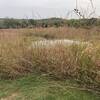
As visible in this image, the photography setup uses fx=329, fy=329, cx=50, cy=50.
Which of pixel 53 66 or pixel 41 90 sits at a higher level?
pixel 53 66

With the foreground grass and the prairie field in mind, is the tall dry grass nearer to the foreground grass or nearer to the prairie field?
the prairie field

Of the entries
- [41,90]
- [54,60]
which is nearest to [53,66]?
[54,60]

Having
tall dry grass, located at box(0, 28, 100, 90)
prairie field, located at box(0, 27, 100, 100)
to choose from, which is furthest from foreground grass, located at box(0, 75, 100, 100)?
tall dry grass, located at box(0, 28, 100, 90)

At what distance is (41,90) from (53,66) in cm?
69

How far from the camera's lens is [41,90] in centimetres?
493

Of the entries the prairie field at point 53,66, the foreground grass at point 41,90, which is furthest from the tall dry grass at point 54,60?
the foreground grass at point 41,90

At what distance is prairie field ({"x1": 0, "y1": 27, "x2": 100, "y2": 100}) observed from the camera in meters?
4.91

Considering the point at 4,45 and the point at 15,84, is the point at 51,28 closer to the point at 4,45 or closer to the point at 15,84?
the point at 4,45

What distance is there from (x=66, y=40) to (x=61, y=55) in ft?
1.78

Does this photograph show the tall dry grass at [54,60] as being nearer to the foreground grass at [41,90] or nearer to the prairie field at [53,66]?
the prairie field at [53,66]

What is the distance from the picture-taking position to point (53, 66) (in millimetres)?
5504

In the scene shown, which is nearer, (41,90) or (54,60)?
(41,90)

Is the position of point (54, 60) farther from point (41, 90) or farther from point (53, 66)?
point (41, 90)

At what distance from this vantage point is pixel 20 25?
7.46 meters
